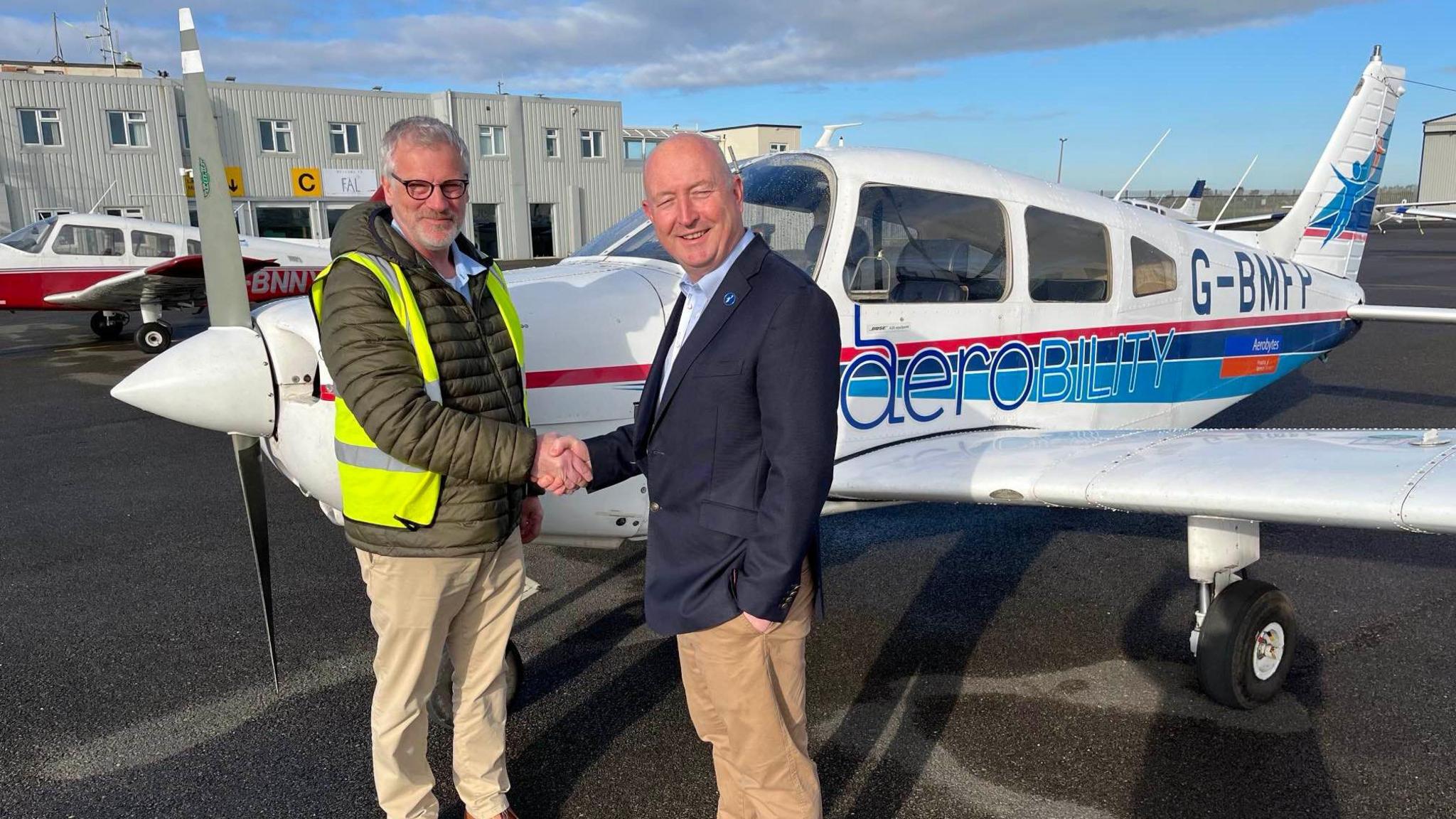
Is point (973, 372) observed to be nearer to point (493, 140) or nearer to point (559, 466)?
point (559, 466)

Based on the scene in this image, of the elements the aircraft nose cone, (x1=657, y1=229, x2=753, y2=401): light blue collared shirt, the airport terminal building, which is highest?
the airport terminal building

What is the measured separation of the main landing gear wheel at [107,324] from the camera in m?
15.3

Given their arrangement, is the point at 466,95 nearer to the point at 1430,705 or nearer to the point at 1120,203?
the point at 1120,203

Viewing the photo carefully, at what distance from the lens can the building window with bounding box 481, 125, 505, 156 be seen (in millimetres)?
35500

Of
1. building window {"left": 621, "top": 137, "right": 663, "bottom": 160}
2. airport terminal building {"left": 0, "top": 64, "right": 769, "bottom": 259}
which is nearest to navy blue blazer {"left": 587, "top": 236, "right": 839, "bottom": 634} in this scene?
airport terminal building {"left": 0, "top": 64, "right": 769, "bottom": 259}

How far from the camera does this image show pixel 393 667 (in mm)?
2406

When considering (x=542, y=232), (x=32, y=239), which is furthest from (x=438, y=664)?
(x=542, y=232)

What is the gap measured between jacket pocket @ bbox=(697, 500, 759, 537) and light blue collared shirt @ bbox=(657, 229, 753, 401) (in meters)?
→ 0.26

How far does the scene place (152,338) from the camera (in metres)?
13.7

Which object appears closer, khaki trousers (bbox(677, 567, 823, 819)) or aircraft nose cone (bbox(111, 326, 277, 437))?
khaki trousers (bbox(677, 567, 823, 819))

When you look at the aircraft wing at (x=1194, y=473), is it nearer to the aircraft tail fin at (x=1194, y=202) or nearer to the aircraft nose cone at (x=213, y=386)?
the aircraft nose cone at (x=213, y=386)

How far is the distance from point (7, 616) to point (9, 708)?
1091 millimetres

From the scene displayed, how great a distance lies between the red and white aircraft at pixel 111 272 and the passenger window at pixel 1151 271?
12.9 m

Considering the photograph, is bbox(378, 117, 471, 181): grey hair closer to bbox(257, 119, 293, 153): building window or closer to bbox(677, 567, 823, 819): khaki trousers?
bbox(677, 567, 823, 819): khaki trousers
